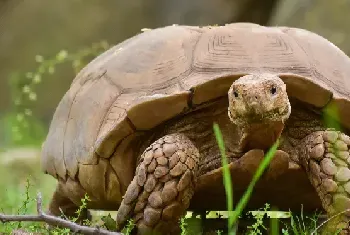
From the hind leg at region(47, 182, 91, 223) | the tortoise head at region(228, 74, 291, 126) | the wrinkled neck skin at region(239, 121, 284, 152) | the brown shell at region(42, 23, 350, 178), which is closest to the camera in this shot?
the tortoise head at region(228, 74, 291, 126)

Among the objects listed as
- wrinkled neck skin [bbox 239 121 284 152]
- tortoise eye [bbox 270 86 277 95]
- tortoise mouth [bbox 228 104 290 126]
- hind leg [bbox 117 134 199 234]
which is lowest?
hind leg [bbox 117 134 199 234]

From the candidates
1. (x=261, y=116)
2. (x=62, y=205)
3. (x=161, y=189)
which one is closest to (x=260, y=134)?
(x=261, y=116)

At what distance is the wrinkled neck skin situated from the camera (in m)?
2.26

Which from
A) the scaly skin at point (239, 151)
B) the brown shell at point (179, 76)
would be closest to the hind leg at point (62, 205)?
the brown shell at point (179, 76)

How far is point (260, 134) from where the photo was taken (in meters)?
2.32

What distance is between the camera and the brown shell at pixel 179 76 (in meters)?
2.47

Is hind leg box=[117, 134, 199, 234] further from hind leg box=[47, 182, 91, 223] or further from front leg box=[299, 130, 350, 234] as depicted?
hind leg box=[47, 182, 91, 223]

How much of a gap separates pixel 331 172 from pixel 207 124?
54 centimetres

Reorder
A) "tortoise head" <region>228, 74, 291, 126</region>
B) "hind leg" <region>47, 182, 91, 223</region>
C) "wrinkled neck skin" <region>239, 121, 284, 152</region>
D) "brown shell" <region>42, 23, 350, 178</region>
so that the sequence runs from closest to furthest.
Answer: "tortoise head" <region>228, 74, 291, 126</region>
"wrinkled neck skin" <region>239, 121, 284, 152</region>
"brown shell" <region>42, 23, 350, 178</region>
"hind leg" <region>47, 182, 91, 223</region>

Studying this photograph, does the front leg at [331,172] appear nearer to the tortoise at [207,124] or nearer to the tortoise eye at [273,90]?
the tortoise at [207,124]

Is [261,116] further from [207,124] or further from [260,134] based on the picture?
[207,124]

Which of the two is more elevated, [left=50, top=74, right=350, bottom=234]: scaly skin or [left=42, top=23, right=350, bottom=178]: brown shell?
[left=42, top=23, right=350, bottom=178]: brown shell

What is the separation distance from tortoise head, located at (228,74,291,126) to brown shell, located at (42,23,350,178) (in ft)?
0.68

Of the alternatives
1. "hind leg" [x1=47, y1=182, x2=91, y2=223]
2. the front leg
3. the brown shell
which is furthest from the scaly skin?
"hind leg" [x1=47, y1=182, x2=91, y2=223]
